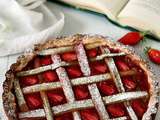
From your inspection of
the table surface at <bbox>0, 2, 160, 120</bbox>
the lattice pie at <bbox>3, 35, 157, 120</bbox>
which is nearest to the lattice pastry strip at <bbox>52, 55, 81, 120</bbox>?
the lattice pie at <bbox>3, 35, 157, 120</bbox>

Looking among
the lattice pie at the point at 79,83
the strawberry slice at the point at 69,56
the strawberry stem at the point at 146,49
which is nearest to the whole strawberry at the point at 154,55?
the strawberry stem at the point at 146,49

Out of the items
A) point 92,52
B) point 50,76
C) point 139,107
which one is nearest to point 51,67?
point 50,76

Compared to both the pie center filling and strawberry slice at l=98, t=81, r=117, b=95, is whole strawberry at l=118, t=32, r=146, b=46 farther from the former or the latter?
strawberry slice at l=98, t=81, r=117, b=95

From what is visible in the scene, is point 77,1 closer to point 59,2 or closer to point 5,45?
point 59,2

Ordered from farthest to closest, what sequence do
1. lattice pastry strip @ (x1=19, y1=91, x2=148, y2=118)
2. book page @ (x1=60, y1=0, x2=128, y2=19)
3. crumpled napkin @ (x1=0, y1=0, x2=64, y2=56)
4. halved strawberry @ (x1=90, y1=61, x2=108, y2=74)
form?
book page @ (x1=60, y1=0, x2=128, y2=19) < crumpled napkin @ (x1=0, y1=0, x2=64, y2=56) < halved strawberry @ (x1=90, y1=61, x2=108, y2=74) < lattice pastry strip @ (x1=19, y1=91, x2=148, y2=118)

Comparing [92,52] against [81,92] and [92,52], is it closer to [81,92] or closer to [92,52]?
[92,52]

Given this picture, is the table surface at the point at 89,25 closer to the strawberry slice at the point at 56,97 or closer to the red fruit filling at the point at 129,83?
the red fruit filling at the point at 129,83

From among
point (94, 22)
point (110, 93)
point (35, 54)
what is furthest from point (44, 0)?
point (110, 93)
